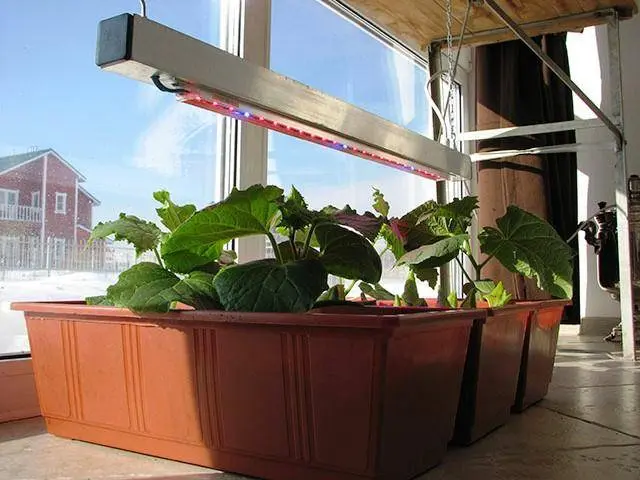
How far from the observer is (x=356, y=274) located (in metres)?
0.74

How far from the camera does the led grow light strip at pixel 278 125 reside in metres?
0.83

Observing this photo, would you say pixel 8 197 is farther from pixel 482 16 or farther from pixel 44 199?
pixel 482 16

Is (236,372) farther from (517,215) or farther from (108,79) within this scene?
(108,79)

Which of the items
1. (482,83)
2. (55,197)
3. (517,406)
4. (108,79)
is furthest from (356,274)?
(482,83)

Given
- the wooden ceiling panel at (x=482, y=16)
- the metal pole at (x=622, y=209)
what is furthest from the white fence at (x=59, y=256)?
the metal pole at (x=622, y=209)

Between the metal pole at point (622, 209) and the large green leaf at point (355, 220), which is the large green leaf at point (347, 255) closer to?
the large green leaf at point (355, 220)

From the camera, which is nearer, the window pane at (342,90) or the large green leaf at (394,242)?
the large green leaf at (394,242)

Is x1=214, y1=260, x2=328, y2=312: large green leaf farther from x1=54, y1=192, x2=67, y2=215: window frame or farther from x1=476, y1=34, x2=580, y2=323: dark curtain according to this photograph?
x1=476, y1=34, x2=580, y2=323: dark curtain

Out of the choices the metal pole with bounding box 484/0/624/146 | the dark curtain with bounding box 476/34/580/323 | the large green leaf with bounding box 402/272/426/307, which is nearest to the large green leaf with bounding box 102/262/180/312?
the large green leaf with bounding box 402/272/426/307

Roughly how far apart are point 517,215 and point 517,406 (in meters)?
0.34

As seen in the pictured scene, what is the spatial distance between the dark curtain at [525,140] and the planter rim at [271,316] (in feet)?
5.49

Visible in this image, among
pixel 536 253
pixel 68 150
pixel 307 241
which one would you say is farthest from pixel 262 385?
pixel 68 150

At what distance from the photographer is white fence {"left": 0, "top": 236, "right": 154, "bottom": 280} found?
109 cm

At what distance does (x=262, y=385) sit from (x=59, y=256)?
673mm
